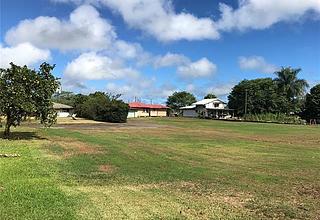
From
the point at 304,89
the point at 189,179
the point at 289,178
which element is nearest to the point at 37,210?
the point at 189,179

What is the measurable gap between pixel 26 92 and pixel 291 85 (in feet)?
330

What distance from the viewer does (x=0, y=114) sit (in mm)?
33188

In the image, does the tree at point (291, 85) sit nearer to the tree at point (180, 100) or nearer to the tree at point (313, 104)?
the tree at point (313, 104)

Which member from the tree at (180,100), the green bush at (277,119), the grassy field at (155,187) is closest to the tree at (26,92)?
the grassy field at (155,187)

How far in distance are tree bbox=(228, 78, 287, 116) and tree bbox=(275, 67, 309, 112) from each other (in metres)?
3.85

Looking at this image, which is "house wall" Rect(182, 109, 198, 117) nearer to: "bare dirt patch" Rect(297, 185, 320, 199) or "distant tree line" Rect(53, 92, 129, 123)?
"distant tree line" Rect(53, 92, 129, 123)

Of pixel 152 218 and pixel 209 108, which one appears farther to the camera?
pixel 209 108

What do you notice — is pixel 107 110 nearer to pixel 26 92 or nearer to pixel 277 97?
pixel 26 92

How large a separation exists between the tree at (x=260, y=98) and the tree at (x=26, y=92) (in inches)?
3368

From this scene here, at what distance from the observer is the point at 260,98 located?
374 ft

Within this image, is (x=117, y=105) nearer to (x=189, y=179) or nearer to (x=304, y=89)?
(x=189, y=179)

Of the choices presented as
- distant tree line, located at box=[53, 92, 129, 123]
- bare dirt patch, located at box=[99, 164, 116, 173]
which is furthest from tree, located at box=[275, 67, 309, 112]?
bare dirt patch, located at box=[99, 164, 116, 173]

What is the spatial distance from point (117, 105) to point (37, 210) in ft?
209

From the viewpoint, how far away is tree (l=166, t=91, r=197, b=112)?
6088 inches
